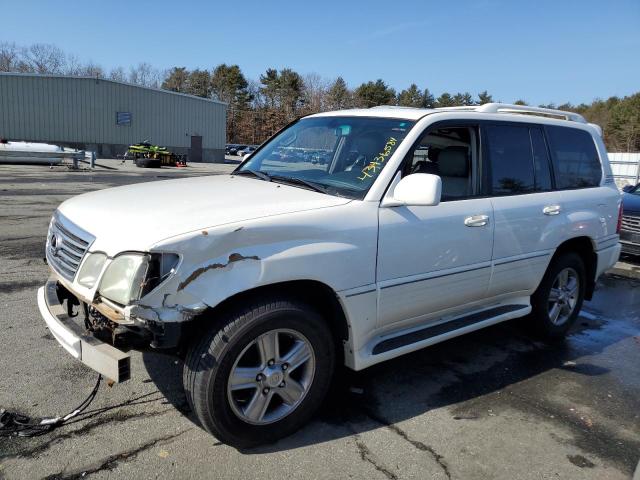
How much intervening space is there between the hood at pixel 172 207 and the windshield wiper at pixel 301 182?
7cm

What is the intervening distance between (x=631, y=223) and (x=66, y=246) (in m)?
8.53

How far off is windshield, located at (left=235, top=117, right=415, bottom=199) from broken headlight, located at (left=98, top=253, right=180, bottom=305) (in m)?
1.21

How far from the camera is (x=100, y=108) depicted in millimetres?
37938

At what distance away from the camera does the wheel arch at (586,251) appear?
4.81m

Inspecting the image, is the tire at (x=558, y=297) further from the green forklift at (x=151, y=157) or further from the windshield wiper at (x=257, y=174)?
the green forklift at (x=151, y=157)

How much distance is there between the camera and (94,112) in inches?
1484

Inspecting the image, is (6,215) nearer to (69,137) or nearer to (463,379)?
(463,379)

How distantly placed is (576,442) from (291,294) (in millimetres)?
2047

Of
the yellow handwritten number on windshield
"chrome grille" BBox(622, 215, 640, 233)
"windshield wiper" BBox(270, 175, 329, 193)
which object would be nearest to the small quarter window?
the yellow handwritten number on windshield

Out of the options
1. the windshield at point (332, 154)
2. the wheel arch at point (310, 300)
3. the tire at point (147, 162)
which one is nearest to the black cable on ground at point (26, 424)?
the wheel arch at point (310, 300)

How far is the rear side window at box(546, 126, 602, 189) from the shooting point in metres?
4.67

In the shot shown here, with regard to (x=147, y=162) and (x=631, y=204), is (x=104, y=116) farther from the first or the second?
(x=631, y=204)

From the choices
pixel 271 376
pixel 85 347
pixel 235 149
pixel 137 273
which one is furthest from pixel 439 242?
pixel 235 149

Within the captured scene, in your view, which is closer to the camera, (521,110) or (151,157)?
(521,110)
